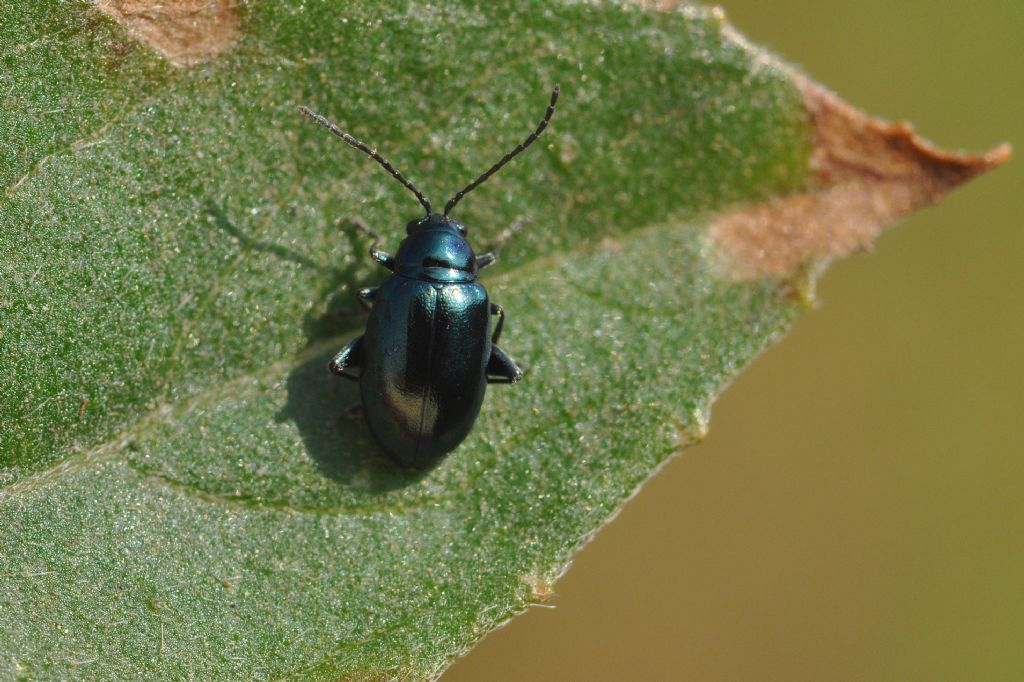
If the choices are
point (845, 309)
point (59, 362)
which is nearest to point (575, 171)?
point (59, 362)

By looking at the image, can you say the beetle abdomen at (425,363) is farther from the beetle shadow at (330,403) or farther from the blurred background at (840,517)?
the blurred background at (840,517)

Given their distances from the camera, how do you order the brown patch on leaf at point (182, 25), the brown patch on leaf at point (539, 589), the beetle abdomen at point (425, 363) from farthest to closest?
the beetle abdomen at point (425, 363) → the brown patch on leaf at point (539, 589) → the brown patch on leaf at point (182, 25)

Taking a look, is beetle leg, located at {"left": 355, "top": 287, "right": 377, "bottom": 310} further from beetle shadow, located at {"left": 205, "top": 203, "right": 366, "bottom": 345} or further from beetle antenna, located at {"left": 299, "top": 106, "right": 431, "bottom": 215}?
beetle antenna, located at {"left": 299, "top": 106, "right": 431, "bottom": 215}

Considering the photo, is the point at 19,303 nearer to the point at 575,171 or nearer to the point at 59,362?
the point at 59,362

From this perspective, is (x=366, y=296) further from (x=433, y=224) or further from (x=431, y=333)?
(x=433, y=224)

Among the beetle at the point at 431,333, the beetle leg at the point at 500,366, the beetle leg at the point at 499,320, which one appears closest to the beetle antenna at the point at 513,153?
the beetle at the point at 431,333

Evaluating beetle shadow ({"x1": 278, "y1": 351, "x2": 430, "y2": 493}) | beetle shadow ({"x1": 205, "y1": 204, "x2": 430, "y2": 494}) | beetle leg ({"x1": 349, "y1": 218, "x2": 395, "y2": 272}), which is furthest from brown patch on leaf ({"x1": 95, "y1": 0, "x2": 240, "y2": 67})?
beetle shadow ({"x1": 278, "y1": 351, "x2": 430, "y2": 493})

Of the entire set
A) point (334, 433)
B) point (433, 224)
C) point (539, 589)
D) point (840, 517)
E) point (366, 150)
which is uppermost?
point (366, 150)

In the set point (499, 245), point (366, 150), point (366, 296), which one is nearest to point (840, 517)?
point (499, 245)
